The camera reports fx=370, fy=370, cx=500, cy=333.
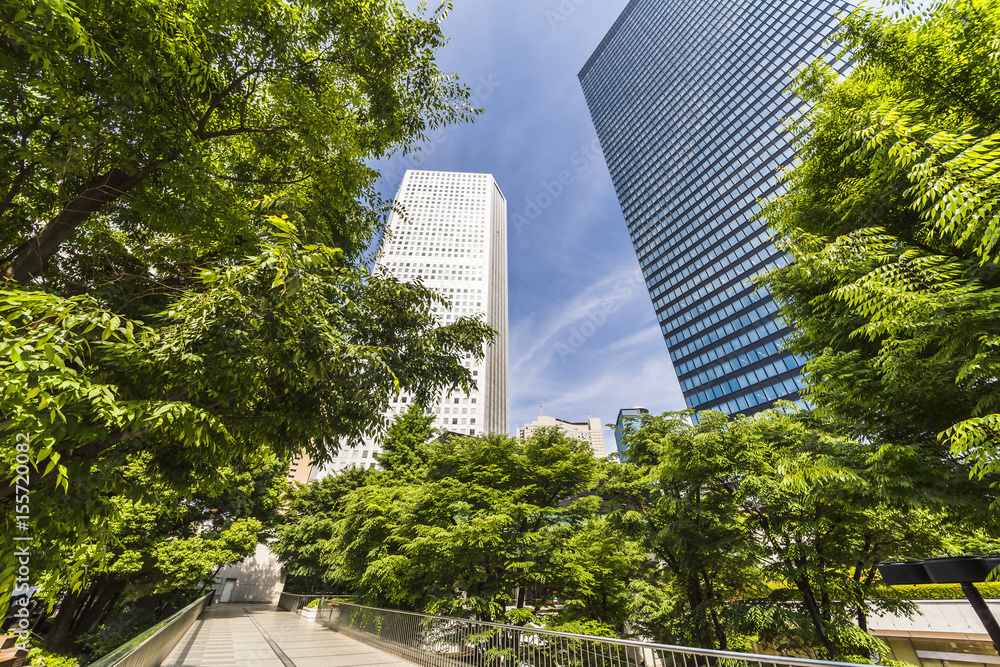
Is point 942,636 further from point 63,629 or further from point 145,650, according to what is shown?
point 63,629

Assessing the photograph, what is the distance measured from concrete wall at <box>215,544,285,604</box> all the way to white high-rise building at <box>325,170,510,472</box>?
85.4 ft

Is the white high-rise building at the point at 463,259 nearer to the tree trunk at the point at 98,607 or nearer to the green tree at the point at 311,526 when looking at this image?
the green tree at the point at 311,526

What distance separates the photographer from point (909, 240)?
5.75 metres

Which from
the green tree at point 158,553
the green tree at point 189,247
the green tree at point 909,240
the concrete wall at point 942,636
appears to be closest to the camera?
the green tree at point 189,247

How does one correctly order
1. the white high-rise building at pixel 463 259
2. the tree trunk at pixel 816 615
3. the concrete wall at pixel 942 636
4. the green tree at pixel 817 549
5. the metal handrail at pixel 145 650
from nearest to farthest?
the metal handrail at pixel 145 650 < the tree trunk at pixel 816 615 < the green tree at pixel 817 549 < the concrete wall at pixel 942 636 < the white high-rise building at pixel 463 259

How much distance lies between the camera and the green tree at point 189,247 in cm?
283

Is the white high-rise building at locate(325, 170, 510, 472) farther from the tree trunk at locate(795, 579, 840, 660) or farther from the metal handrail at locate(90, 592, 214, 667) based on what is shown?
the tree trunk at locate(795, 579, 840, 660)

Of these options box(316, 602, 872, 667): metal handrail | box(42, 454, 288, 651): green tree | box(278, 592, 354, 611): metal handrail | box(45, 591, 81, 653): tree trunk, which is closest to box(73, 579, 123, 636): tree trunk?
box(42, 454, 288, 651): green tree

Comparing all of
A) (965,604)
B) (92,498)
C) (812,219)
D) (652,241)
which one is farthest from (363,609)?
(652,241)

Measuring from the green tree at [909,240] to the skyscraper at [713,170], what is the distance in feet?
170

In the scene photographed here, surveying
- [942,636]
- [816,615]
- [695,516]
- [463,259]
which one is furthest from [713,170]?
[816,615]

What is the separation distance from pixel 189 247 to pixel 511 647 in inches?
342

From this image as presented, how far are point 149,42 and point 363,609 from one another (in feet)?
52.8

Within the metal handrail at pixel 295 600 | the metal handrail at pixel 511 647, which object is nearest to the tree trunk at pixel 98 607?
the metal handrail at pixel 295 600
